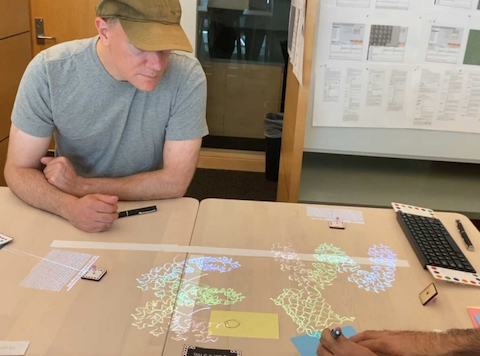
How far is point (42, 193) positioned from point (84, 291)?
455 mm

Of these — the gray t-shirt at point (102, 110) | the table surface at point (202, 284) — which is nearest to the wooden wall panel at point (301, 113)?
the gray t-shirt at point (102, 110)

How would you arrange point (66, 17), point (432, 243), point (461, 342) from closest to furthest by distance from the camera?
point (461, 342) < point (432, 243) < point (66, 17)

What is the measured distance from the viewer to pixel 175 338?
968 millimetres

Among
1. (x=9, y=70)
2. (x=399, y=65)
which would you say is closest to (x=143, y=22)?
(x=399, y=65)

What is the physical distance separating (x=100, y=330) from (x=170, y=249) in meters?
0.33

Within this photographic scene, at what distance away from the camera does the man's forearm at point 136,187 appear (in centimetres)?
150

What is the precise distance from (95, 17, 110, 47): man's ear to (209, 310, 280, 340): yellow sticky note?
89cm

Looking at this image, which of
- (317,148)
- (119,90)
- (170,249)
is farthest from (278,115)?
(170,249)

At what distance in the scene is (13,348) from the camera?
0.91 meters

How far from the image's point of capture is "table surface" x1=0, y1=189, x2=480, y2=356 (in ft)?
3.17

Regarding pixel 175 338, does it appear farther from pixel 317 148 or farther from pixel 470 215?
pixel 470 215

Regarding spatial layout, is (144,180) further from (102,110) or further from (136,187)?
(102,110)

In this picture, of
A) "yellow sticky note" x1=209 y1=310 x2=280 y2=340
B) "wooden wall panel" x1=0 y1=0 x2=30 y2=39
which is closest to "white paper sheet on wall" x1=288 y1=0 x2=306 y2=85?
"yellow sticky note" x1=209 y1=310 x2=280 y2=340

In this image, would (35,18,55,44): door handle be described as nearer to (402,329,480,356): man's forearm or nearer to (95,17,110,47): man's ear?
(95,17,110,47): man's ear
